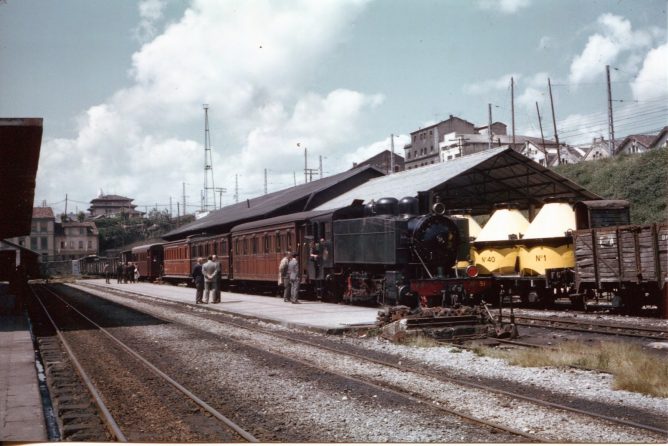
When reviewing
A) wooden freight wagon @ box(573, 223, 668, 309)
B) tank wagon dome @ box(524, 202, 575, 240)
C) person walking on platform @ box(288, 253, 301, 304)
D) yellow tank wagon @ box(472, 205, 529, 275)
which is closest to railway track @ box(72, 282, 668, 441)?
person walking on platform @ box(288, 253, 301, 304)

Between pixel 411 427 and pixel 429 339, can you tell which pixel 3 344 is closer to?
pixel 429 339

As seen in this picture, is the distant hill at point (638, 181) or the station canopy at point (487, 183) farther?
the distant hill at point (638, 181)

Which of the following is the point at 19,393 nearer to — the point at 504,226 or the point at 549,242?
the point at 549,242

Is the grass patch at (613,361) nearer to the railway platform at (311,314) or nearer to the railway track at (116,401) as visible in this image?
the railway platform at (311,314)

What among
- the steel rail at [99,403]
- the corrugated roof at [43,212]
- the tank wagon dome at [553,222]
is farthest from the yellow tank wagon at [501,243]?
the corrugated roof at [43,212]

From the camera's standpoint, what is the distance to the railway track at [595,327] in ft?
37.6

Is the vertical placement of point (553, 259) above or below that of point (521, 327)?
above

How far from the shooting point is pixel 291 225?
68.5 ft

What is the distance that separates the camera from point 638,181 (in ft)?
111

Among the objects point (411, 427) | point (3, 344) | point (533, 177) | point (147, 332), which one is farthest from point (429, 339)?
point (533, 177)

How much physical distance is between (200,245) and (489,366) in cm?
2593

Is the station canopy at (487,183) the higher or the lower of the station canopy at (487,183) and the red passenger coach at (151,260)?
the higher

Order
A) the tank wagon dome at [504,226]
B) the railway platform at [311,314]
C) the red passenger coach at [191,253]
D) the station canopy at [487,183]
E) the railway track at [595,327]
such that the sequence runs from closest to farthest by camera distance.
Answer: the railway track at [595,327] → the railway platform at [311,314] → the tank wagon dome at [504,226] → the station canopy at [487,183] → the red passenger coach at [191,253]

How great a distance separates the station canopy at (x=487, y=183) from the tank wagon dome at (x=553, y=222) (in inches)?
157
